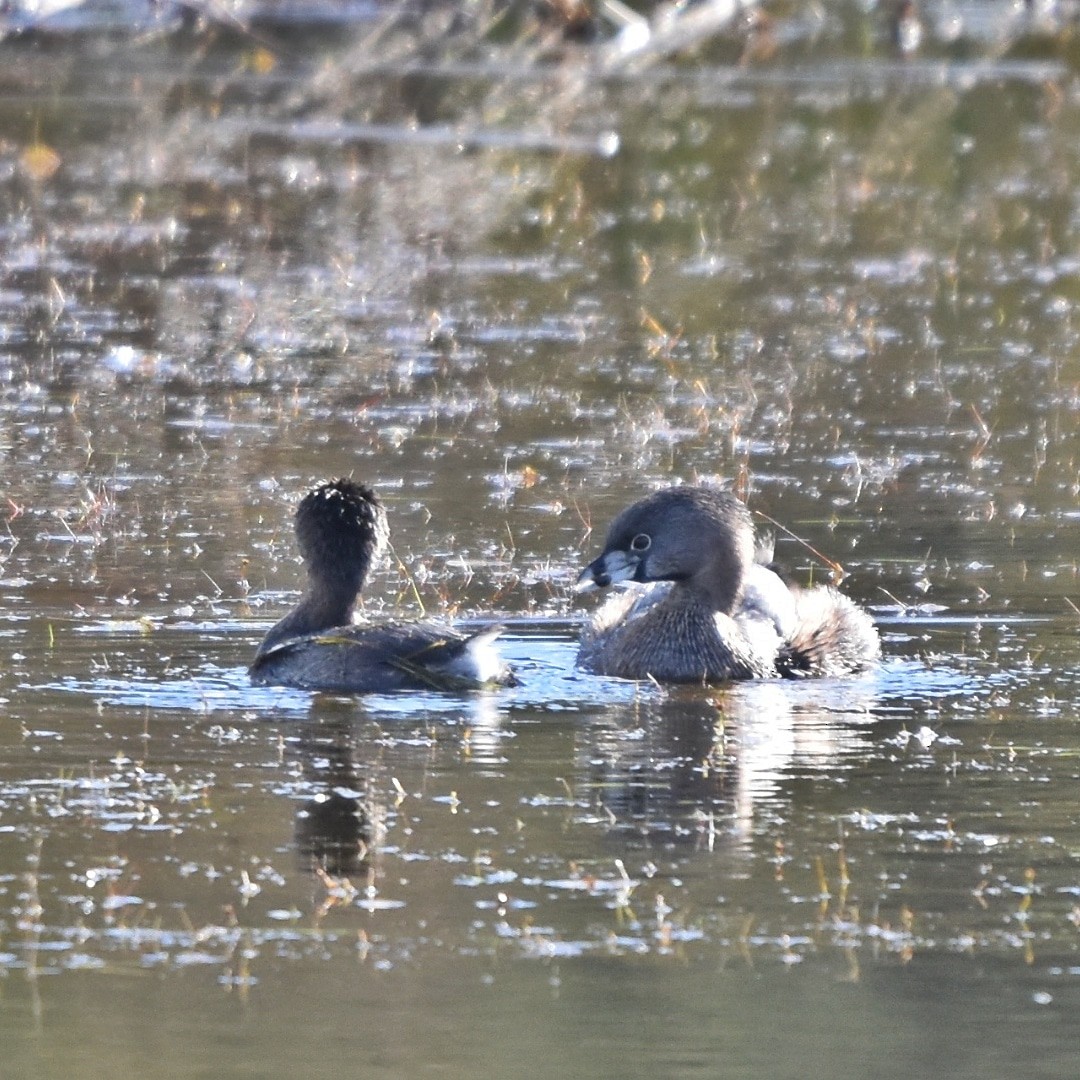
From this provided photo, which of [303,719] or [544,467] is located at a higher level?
[544,467]

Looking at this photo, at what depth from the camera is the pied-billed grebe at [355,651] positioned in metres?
9.23

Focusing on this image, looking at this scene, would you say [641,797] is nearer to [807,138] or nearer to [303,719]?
[303,719]

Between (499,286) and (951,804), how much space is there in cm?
1172

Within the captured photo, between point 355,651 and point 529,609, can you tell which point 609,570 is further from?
point 355,651

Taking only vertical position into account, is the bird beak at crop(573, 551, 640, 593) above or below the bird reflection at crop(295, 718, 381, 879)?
above

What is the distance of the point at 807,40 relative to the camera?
35906 millimetres

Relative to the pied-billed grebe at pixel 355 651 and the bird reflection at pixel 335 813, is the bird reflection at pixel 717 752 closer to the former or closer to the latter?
the pied-billed grebe at pixel 355 651

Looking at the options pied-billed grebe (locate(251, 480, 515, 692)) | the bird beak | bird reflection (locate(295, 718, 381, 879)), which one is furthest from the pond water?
the bird beak

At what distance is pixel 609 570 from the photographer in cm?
1012

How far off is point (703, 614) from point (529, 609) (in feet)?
A: 2.74

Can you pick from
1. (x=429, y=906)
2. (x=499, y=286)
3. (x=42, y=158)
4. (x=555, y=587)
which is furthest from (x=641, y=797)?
(x=42, y=158)

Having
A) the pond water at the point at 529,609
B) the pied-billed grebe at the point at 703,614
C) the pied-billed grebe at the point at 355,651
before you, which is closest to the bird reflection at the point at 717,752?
the pond water at the point at 529,609

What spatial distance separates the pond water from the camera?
20.2 feet

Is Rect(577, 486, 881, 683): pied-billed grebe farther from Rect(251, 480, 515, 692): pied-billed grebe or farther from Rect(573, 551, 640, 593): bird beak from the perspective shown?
Rect(251, 480, 515, 692): pied-billed grebe
